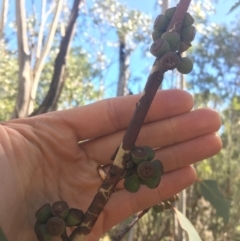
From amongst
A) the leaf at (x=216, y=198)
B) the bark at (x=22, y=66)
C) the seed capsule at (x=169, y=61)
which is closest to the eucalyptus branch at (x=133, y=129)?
the seed capsule at (x=169, y=61)

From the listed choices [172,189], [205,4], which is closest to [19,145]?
[172,189]

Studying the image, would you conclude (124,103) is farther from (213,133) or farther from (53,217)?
(53,217)

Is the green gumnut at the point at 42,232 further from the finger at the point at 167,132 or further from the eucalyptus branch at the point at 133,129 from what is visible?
the finger at the point at 167,132

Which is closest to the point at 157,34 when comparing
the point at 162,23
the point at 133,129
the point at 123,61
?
the point at 162,23

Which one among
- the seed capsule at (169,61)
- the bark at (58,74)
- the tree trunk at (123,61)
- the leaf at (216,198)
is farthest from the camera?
the tree trunk at (123,61)

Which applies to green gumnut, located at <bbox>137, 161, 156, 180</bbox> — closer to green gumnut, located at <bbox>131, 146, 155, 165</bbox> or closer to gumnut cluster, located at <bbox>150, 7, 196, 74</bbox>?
green gumnut, located at <bbox>131, 146, 155, 165</bbox>

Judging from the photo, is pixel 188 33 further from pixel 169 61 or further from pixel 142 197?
pixel 142 197
